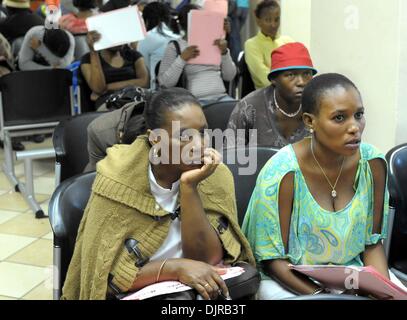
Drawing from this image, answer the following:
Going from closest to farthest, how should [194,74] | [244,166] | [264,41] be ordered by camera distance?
[244,166] → [194,74] → [264,41]

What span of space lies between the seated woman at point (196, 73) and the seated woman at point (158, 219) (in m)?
2.13

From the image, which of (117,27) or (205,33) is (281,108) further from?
(117,27)

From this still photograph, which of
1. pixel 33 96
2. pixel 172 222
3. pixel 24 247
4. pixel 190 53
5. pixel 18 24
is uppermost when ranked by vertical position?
pixel 18 24

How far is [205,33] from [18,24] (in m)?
2.49

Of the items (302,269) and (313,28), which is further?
(313,28)

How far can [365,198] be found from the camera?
1646mm

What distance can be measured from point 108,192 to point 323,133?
65 centimetres

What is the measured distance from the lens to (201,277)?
4.63 feet

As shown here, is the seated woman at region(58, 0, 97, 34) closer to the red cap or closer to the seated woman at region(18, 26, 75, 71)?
the seated woman at region(18, 26, 75, 71)

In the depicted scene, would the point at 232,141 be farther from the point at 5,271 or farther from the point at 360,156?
the point at 5,271

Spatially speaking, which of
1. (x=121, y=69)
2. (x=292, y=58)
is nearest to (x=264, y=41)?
(x=121, y=69)

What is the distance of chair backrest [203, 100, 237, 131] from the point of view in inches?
114

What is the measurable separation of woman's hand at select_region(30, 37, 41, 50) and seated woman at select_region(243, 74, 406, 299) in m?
3.46

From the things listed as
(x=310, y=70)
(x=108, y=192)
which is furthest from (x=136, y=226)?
(x=310, y=70)
